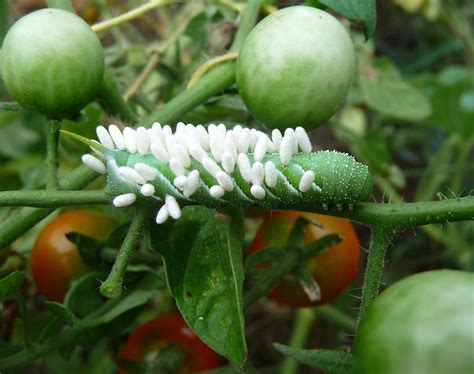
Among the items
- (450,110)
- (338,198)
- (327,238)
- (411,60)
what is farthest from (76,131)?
(411,60)

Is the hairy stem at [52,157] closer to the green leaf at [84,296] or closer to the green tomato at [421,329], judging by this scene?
the green leaf at [84,296]

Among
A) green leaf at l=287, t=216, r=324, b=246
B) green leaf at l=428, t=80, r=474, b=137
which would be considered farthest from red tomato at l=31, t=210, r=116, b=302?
green leaf at l=428, t=80, r=474, b=137

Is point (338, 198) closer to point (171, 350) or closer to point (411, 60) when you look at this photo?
point (171, 350)

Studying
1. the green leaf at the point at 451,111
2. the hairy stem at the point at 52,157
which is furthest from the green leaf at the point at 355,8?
the green leaf at the point at 451,111

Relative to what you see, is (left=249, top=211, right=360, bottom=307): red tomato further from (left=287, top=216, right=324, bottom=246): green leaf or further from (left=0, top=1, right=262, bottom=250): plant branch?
(left=0, top=1, right=262, bottom=250): plant branch

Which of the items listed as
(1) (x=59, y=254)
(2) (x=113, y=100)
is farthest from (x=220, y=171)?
(1) (x=59, y=254)

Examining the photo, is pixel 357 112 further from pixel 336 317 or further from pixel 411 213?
pixel 411 213
